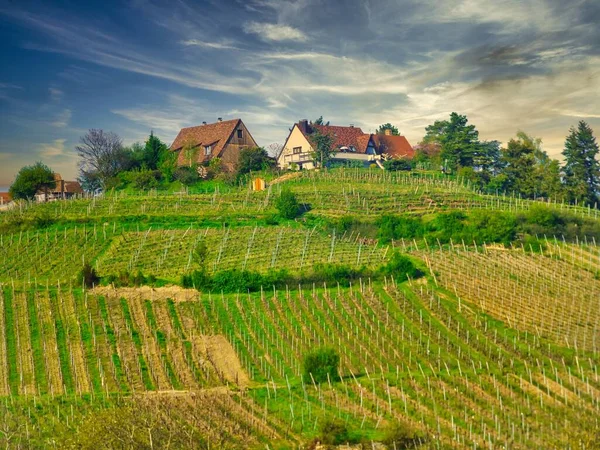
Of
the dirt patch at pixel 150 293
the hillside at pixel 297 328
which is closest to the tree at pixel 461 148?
the hillside at pixel 297 328

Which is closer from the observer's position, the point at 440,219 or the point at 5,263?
the point at 5,263

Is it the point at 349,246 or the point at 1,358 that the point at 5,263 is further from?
the point at 349,246

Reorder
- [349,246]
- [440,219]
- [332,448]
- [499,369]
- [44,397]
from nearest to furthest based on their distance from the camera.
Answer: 1. [332,448]
2. [44,397]
3. [499,369]
4. [349,246]
5. [440,219]

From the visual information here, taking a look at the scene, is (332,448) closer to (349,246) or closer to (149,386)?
(149,386)

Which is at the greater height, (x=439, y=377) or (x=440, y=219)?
(x=440, y=219)

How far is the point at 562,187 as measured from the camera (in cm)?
6378

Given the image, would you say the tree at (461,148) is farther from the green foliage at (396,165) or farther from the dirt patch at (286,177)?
the dirt patch at (286,177)

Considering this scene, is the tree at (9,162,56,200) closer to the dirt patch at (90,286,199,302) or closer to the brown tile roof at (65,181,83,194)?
the brown tile roof at (65,181,83,194)

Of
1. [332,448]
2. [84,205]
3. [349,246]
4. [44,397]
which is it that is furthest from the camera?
[84,205]

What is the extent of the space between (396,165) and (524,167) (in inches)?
497

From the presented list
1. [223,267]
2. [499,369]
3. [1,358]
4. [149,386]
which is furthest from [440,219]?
[1,358]

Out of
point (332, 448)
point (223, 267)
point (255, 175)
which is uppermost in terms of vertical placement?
point (255, 175)

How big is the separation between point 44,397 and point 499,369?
1766 centimetres

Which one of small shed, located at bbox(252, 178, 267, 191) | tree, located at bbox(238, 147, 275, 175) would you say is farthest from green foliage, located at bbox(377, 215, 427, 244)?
tree, located at bbox(238, 147, 275, 175)
